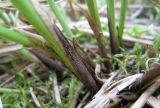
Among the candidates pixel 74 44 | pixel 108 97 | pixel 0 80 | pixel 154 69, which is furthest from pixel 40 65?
pixel 154 69

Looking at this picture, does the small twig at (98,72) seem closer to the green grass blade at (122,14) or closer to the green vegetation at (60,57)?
the green vegetation at (60,57)

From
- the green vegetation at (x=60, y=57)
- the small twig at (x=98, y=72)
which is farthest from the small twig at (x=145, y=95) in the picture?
the small twig at (x=98, y=72)

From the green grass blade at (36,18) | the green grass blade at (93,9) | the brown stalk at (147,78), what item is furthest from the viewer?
the green grass blade at (93,9)

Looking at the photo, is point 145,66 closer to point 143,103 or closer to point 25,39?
point 143,103

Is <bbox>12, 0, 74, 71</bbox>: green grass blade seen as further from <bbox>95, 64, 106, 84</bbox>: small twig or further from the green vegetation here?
<bbox>95, 64, 106, 84</bbox>: small twig

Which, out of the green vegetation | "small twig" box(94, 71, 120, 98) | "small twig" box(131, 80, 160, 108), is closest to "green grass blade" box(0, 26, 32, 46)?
the green vegetation
